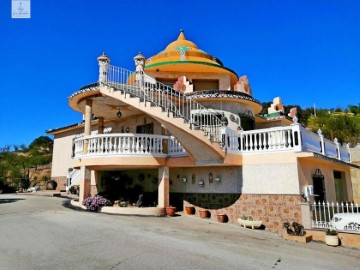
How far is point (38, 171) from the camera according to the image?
42562mm

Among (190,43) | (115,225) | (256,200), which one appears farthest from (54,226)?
(190,43)

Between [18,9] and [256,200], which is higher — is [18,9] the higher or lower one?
the higher one

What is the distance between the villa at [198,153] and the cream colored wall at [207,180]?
46mm

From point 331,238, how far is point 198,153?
5.83m

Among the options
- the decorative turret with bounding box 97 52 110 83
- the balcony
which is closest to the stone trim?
the balcony

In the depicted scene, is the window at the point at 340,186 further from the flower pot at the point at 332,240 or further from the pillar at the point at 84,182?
the pillar at the point at 84,182

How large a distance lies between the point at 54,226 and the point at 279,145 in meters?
9.03

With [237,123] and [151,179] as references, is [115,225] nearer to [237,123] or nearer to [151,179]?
[151,179]

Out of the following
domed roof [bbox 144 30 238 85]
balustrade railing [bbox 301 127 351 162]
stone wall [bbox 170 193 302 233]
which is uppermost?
domed roof [bbox 144 30 238 85]

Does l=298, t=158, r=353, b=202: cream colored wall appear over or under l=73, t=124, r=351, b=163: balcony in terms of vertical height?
under

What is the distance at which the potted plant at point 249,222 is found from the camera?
11594 mm

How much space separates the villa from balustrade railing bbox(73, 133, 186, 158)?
0.05m

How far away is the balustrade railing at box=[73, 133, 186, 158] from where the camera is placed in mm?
13547

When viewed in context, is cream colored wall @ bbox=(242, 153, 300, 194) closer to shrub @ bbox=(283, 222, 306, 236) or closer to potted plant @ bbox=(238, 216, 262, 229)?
potted plant @ bbox=(238, 216, 262, 229)
